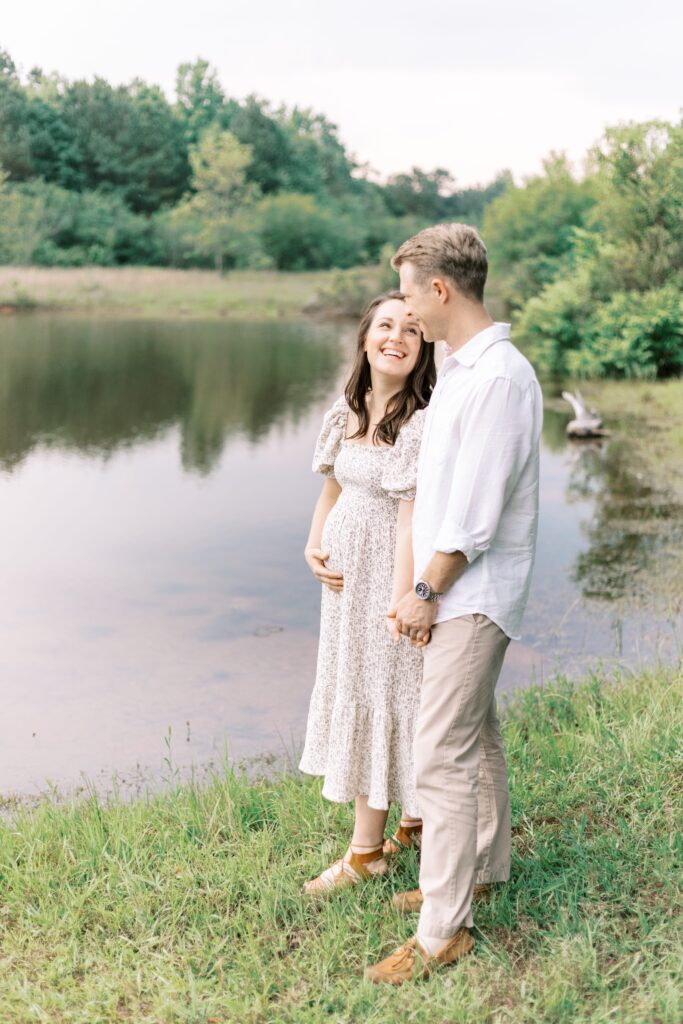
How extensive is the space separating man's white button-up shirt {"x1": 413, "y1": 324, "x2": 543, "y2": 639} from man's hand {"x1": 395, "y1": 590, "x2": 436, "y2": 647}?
32 mm

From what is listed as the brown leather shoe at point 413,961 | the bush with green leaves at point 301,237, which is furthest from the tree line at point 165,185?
the brown leather shoe at point 413,961

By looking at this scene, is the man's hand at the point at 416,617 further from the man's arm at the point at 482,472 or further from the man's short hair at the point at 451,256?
the man's short hair at the point at 451,256

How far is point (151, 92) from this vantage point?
198 feet

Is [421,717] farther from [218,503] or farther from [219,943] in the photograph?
[218,503]

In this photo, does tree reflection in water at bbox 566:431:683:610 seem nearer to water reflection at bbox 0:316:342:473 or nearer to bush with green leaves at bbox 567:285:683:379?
water reflection at bbox 0:316:342:473

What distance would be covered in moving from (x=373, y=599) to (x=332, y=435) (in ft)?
1.75

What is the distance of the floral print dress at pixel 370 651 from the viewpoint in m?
3.04

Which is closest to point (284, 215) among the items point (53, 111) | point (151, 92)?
point (53, 111)

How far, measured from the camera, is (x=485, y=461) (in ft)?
8.24

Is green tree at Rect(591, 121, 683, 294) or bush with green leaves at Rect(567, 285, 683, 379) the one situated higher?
green tree at Rect(591, 121, 683, 294)

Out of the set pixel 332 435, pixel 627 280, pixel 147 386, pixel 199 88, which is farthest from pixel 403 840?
pixel 199 88

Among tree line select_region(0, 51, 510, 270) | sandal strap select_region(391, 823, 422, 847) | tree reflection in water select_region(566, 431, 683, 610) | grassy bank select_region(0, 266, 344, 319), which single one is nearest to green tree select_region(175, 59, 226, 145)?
tree line select_region(0, 51, 510, 270)

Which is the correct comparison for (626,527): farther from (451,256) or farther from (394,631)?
(451,256)

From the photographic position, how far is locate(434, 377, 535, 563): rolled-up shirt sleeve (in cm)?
250
